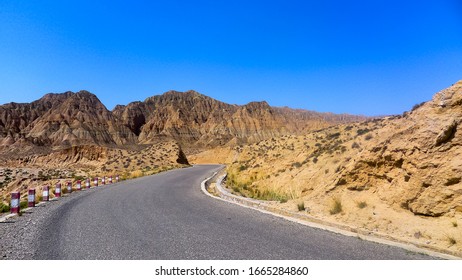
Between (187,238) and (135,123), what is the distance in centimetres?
16056

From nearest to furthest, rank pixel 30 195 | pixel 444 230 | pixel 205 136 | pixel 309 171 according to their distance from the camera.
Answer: pixel 444 230 → pixel 30 195 → pixel 309 171 → pixel 205 136

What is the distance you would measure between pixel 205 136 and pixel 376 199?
132m

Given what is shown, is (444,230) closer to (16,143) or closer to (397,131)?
(397,131)

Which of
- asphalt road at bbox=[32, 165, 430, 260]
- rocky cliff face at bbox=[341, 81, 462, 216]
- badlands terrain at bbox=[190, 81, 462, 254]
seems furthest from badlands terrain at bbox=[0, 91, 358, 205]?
asphalt road at bbox=[32, 165, 430, 260]

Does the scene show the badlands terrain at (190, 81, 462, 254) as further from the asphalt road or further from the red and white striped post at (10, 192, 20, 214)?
the red and white striped post at (10, 192, 20, 214)

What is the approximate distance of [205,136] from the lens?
141500 millimetres

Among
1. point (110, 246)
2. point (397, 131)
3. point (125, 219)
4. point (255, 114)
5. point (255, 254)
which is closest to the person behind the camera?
point (255, 254)

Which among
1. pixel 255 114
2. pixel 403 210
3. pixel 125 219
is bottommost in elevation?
pixel 125 219

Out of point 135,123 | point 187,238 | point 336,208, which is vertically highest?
point 135,123

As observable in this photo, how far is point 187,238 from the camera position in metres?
8.13

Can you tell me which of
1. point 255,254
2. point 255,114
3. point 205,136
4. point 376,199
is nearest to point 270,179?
point 376,199

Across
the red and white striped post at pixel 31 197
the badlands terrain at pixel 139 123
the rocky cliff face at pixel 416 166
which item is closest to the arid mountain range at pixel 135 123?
the badlands terrain at pixel 139 123

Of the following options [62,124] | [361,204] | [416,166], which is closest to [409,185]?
[416,166]

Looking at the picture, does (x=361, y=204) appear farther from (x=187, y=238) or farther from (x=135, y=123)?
(x=135, y=123)
